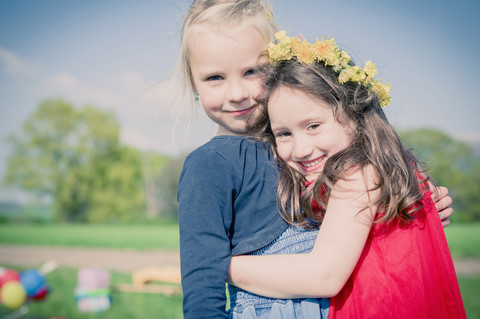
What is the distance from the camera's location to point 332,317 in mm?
1622

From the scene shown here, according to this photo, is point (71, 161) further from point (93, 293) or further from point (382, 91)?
point (382, 91)

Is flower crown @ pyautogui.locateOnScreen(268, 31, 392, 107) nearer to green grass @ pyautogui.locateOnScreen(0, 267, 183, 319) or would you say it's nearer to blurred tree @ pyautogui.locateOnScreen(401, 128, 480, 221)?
green grass @ pyautogui.locateOnScreen(0, 267, 183, 319)

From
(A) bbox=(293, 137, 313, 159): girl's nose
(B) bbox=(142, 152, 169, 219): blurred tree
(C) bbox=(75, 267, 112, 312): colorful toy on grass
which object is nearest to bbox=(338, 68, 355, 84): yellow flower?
(A) bbox=(293, 137, 313, 159): girl's nose

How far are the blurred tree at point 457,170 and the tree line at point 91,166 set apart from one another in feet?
0.26

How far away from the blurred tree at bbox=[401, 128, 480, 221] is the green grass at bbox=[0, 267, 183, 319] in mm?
24058

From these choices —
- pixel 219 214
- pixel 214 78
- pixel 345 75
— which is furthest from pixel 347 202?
pixel 214 78

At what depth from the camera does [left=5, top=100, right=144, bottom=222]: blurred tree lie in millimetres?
37781

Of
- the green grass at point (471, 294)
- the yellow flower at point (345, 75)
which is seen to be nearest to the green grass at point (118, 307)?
the green grass at point (471, 294)

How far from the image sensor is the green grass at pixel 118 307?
20.6 ft

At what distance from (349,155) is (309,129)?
22 cm

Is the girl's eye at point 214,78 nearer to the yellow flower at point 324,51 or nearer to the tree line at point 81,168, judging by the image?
the yellow flower at point 324,51

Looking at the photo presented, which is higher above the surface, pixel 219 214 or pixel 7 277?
pixel 7 277

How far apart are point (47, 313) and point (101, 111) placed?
127 feet

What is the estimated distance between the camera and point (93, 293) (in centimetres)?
666
